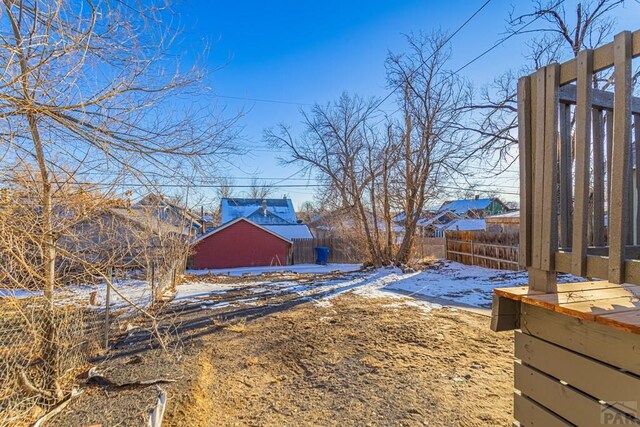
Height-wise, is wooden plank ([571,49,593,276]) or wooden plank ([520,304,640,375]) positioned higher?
wooden plank ([571,49,593,276])

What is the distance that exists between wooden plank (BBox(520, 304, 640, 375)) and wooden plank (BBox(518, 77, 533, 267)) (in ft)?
0.87

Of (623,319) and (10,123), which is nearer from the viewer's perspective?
(623,319)

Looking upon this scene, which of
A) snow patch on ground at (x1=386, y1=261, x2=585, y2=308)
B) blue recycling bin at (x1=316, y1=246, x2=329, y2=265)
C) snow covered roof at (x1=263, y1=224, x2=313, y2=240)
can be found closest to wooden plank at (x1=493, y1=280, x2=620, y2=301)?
snow patch on ground at (x1=386, y1=261, x2=585, y2=308)

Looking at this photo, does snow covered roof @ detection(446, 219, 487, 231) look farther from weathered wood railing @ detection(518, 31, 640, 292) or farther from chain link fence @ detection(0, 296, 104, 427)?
chain link fence @ detection(0, 296, 104, 427)

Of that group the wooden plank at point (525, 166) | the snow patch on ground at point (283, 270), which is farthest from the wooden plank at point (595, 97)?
the snow patch on ground at point (283, 270)

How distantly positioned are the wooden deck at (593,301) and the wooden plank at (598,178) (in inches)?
10.4

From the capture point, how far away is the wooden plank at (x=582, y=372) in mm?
1179

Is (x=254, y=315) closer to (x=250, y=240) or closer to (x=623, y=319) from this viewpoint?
(x=623, y=319)

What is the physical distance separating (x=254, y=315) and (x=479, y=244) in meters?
10.00

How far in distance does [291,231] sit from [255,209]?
477cm

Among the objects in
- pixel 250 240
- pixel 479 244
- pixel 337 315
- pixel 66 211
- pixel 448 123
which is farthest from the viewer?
pixel 250 240

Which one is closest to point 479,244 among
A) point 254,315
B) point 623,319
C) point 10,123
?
point 254,315

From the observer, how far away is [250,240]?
20.7 m

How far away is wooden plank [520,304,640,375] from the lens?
1179mm
